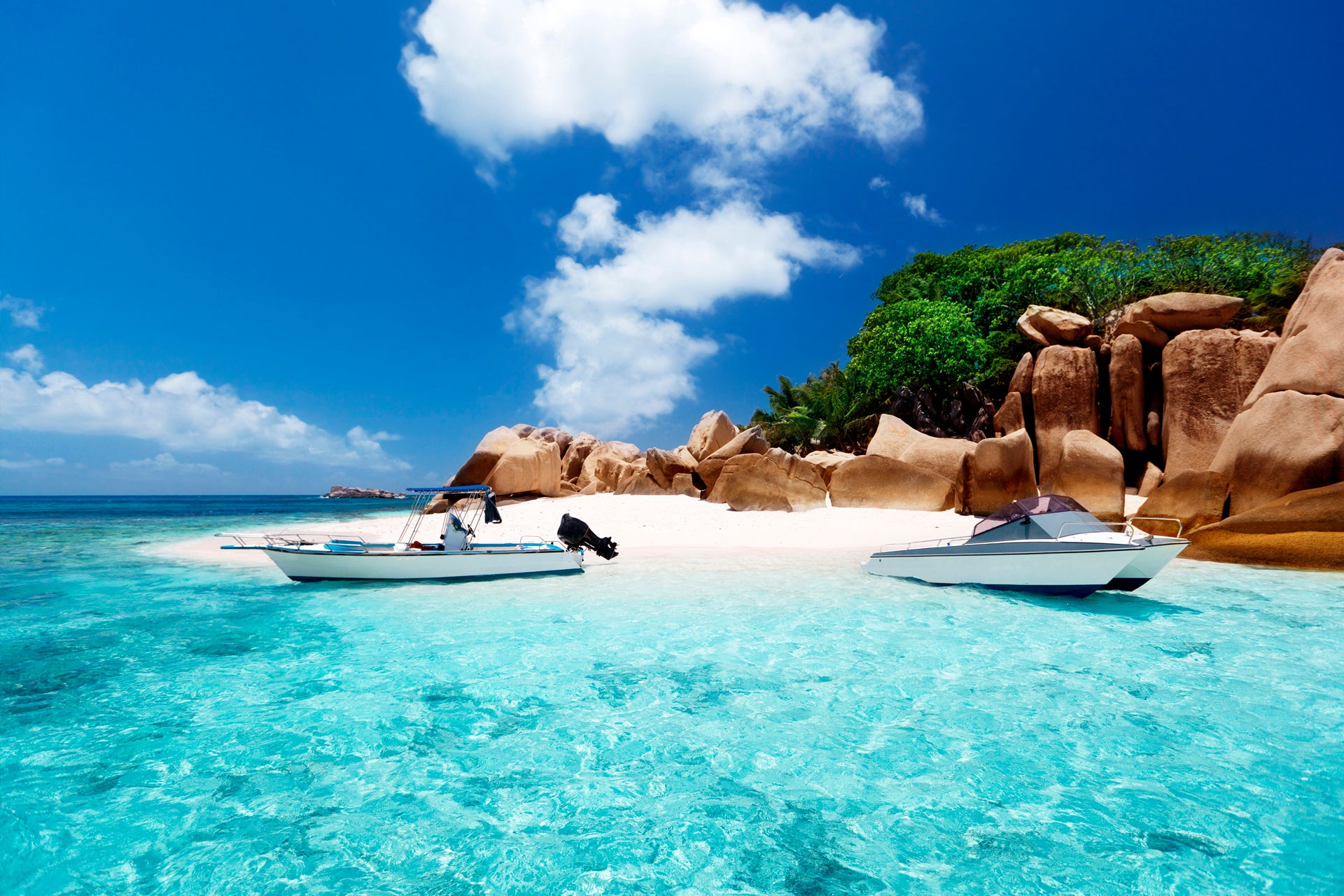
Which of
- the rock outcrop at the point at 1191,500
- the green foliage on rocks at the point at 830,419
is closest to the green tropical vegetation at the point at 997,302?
the green foliage on rocks at the point at 830,419

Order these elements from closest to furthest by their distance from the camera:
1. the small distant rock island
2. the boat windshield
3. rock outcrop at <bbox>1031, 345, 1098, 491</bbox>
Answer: the boat windshield < rock outcrop at <bbox>1031, 345, 1098, 491</bbox> < the small distant rock island

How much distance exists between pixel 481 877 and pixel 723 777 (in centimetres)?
192

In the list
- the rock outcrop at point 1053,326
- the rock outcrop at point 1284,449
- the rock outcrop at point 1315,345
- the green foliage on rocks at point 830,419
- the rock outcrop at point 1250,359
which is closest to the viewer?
the rock outcrop at point 1284,449

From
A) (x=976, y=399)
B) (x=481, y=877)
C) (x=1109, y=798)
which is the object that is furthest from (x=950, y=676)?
(x=976, y=399)

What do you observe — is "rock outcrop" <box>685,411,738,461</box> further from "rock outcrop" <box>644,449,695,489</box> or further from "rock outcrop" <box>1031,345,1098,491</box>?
"rock outcrop" <box>1031,345,1098,491</box>

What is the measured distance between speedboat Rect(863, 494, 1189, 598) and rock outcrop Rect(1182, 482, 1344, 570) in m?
5.44

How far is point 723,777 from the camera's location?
473 cm

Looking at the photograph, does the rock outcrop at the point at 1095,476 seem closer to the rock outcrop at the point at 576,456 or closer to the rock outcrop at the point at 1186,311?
the rock outcrop at the point at 1186,311

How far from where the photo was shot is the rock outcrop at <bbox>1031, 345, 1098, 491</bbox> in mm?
24594

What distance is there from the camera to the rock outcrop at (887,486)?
2159cm

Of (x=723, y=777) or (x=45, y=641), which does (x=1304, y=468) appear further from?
(x=45, y=641)

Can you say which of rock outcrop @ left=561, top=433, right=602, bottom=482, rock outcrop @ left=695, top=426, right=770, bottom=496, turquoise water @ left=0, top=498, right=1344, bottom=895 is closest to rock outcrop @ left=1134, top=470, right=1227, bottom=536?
turquoise water @ left=0, top=498, right=1344, bottom=895

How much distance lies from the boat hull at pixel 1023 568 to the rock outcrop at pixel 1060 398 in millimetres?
14756

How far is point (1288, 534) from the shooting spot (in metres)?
14.3
